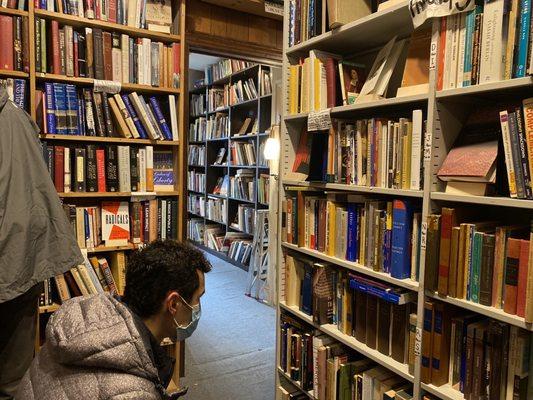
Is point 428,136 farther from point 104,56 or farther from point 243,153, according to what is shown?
point 243,153

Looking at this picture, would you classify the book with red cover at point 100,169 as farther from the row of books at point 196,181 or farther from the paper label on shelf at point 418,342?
the row of books at point 196,181

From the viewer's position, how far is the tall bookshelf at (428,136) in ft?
3.94

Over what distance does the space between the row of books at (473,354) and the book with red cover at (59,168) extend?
187 cm

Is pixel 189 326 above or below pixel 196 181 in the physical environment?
below

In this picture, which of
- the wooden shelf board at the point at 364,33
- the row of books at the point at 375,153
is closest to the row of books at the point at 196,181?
the wooden shelf board at the point at 364,33

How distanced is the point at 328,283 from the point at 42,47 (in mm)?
1863

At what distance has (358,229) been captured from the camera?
5.38 feet

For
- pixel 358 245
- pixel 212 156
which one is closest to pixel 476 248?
pixel 358 245

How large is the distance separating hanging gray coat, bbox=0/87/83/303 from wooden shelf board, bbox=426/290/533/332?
1562 millimetres

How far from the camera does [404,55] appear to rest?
163cm

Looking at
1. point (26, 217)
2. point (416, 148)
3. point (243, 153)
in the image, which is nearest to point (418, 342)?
point (416, 148)

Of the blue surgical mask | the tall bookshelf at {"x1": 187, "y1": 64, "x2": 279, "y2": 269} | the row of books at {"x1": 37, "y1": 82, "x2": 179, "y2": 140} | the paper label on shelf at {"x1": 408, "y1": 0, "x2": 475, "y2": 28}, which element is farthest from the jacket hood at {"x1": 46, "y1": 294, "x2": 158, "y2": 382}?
the tall bookshelf at {"x1": 187, "y1": 64, "x2": 279, "y2": 269}

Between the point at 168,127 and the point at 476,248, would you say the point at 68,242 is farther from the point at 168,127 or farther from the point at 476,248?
the point at 476,248

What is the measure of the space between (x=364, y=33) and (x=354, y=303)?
1.12m
